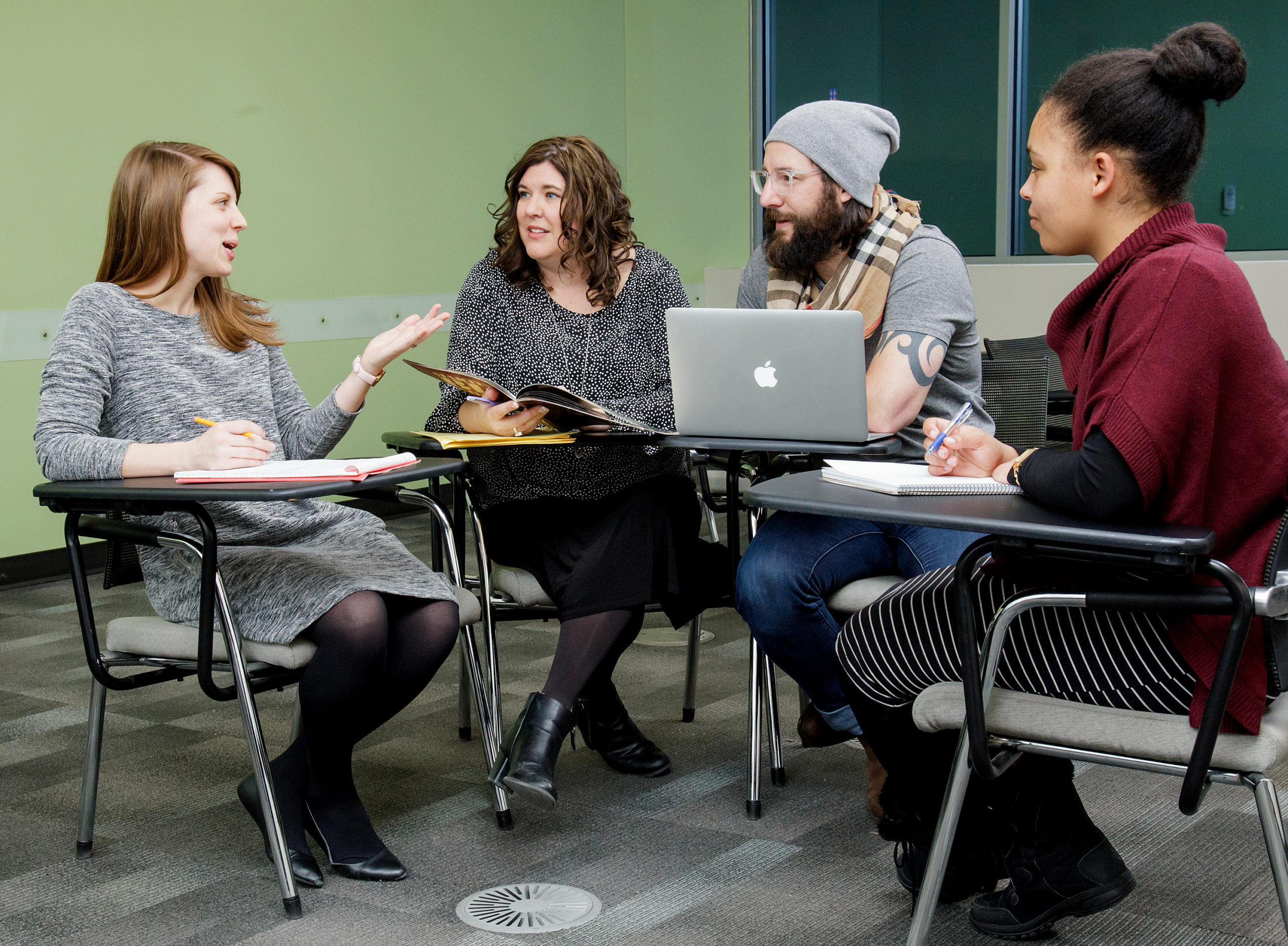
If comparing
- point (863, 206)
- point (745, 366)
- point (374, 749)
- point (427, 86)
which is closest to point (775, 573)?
point (745, 366)

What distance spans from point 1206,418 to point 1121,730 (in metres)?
0.36

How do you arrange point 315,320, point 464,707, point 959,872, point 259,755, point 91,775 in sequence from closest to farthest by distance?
point 959,872 → point 259,755 → point 91,775 → point 464,707 → point 315,320

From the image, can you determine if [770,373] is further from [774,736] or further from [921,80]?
[921,80]

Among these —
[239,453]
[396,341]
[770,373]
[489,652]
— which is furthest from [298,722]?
[770,373]

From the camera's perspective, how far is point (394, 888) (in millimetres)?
2053

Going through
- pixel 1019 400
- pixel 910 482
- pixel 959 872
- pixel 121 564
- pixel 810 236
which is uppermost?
pixel 810 236

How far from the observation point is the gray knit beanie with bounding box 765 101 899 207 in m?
2.45

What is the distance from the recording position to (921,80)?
627 cm

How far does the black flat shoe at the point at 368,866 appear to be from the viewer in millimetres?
2074

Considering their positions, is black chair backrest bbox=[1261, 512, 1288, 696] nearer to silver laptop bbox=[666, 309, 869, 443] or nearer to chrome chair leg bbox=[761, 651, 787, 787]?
silver laptop bbox=[666, 309, 869, 443]

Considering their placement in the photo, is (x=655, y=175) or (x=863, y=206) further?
(x=655, y=175)

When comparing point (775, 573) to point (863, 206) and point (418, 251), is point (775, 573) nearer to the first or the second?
point (863, 206)

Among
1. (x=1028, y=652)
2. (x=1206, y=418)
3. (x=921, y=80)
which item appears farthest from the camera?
(x=921, y=80)

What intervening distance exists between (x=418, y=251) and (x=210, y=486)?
4.23 m
